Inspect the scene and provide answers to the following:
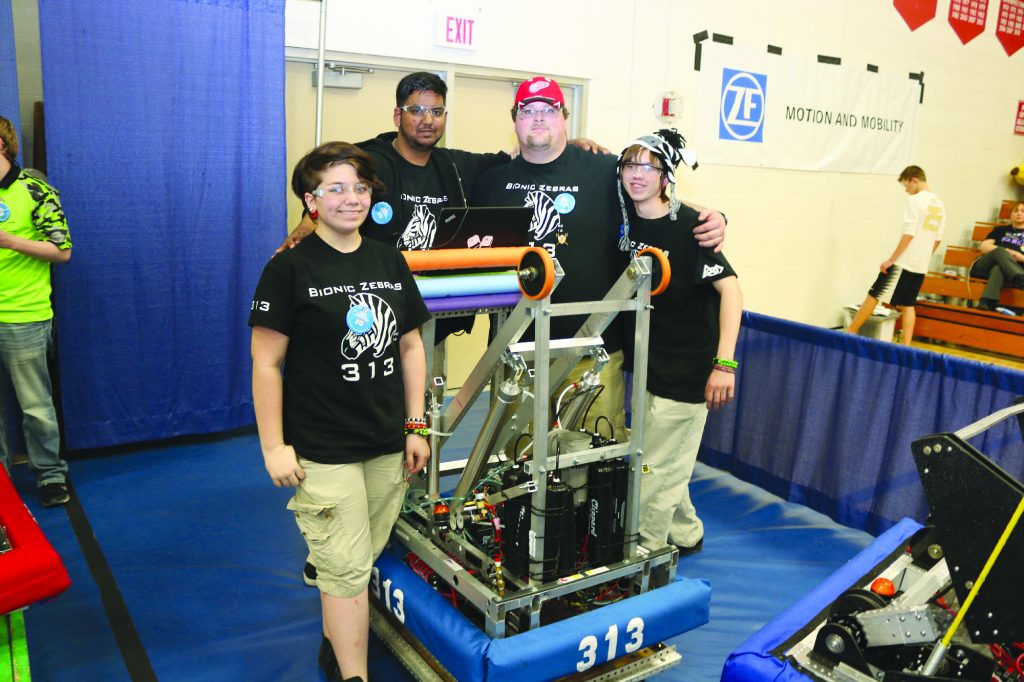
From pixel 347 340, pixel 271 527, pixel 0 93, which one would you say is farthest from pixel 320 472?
pixel 0 93

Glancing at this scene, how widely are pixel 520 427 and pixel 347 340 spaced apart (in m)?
0.62

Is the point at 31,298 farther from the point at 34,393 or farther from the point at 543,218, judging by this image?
the point at 543,218

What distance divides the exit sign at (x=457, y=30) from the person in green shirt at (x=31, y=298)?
8.52 feet

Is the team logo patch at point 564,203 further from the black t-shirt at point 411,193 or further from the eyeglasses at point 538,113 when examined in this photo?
the black t-shirt at point 411,193

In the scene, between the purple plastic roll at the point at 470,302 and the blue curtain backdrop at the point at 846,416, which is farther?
the blue curtain backdrop at the point at 846,416

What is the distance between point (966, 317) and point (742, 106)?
3.61m

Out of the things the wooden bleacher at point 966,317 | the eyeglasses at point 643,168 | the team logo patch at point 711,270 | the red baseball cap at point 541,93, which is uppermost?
the red baseball cap at point 541,93

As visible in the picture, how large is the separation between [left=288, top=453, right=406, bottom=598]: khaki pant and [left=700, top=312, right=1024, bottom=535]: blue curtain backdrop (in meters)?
2.44

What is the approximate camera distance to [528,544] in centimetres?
230

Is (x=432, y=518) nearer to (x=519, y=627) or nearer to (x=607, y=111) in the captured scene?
(x=519, y=627)

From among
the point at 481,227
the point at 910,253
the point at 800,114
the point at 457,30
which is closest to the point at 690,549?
the point at 481,227

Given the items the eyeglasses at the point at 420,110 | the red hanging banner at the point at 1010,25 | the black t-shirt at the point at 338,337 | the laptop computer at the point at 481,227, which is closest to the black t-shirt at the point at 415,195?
the eyeglasses at the point at 420,110

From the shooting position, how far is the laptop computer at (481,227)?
8.24 feet

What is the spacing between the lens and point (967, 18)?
8.78 meters
